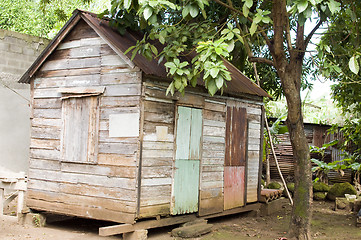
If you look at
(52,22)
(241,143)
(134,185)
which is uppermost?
(52,22)

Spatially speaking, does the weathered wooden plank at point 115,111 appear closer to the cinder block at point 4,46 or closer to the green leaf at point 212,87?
the green leaf at point 212,87

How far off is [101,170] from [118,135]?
2.56 ft

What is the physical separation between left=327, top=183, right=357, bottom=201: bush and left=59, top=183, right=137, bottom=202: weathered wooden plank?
827 centimetres

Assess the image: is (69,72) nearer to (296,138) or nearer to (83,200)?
(83,200)

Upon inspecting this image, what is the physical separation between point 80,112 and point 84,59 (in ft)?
3.57

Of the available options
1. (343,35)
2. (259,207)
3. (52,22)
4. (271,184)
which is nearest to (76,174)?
(259,207)

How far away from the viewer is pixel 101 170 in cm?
830

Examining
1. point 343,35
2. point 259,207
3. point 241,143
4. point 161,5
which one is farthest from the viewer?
point 259,207

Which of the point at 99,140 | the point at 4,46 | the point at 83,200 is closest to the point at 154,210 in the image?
the point at 83,200

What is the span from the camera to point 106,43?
8.43m

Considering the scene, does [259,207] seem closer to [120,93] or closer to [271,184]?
[271,184]

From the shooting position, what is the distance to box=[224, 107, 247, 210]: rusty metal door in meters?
10.2

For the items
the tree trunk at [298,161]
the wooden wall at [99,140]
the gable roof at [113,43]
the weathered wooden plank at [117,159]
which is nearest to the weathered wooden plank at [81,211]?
the wooden wall at [99,140]

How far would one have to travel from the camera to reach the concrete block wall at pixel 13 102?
11945mm
